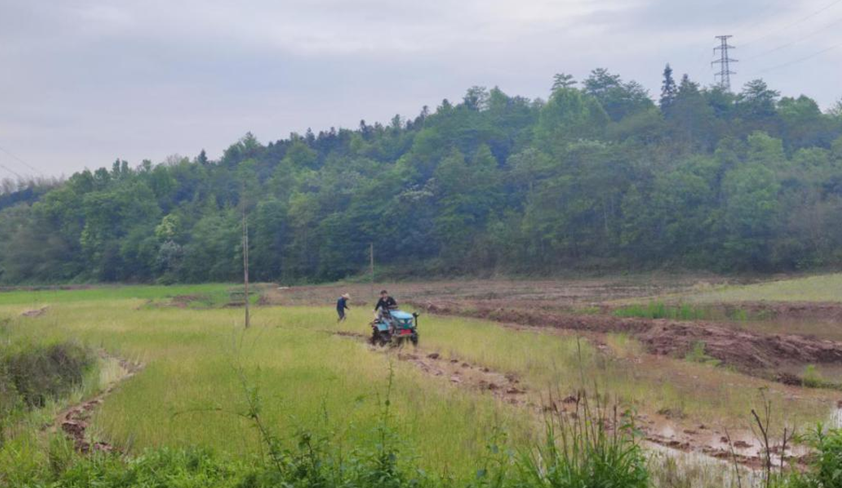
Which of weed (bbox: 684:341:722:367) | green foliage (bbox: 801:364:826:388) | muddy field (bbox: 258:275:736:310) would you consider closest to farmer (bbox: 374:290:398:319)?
weed (bbox: 684:341:722:367)

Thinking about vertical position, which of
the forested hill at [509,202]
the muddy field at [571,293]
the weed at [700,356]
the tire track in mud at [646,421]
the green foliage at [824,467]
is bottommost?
the muddy field at [571,293]

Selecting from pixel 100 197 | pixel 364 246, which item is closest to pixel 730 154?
pixel 364 246

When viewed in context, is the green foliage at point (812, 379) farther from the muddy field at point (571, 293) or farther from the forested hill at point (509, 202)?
the forested hill at point (509, 202)

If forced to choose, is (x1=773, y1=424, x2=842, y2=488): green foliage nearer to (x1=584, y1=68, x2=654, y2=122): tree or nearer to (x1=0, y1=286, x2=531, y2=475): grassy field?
(x1=0, y1=286, x2=531, y2=475): grassy field

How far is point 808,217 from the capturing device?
51.1 meters

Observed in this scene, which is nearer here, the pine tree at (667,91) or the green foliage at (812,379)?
the green foliage at (812,379)

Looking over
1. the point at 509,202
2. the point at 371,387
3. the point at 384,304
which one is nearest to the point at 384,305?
the point at 384,304

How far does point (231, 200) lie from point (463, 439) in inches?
3837

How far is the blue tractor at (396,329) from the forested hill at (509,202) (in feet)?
132

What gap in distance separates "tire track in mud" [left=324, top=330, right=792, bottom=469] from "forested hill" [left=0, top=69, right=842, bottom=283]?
42422 mm

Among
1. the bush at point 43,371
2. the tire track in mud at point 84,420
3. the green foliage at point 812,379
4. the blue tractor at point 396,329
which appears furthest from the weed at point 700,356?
the bush at point 43,371

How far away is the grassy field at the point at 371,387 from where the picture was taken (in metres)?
8.78

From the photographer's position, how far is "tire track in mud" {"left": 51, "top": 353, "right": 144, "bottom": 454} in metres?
8.26

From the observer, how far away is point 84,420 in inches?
413
